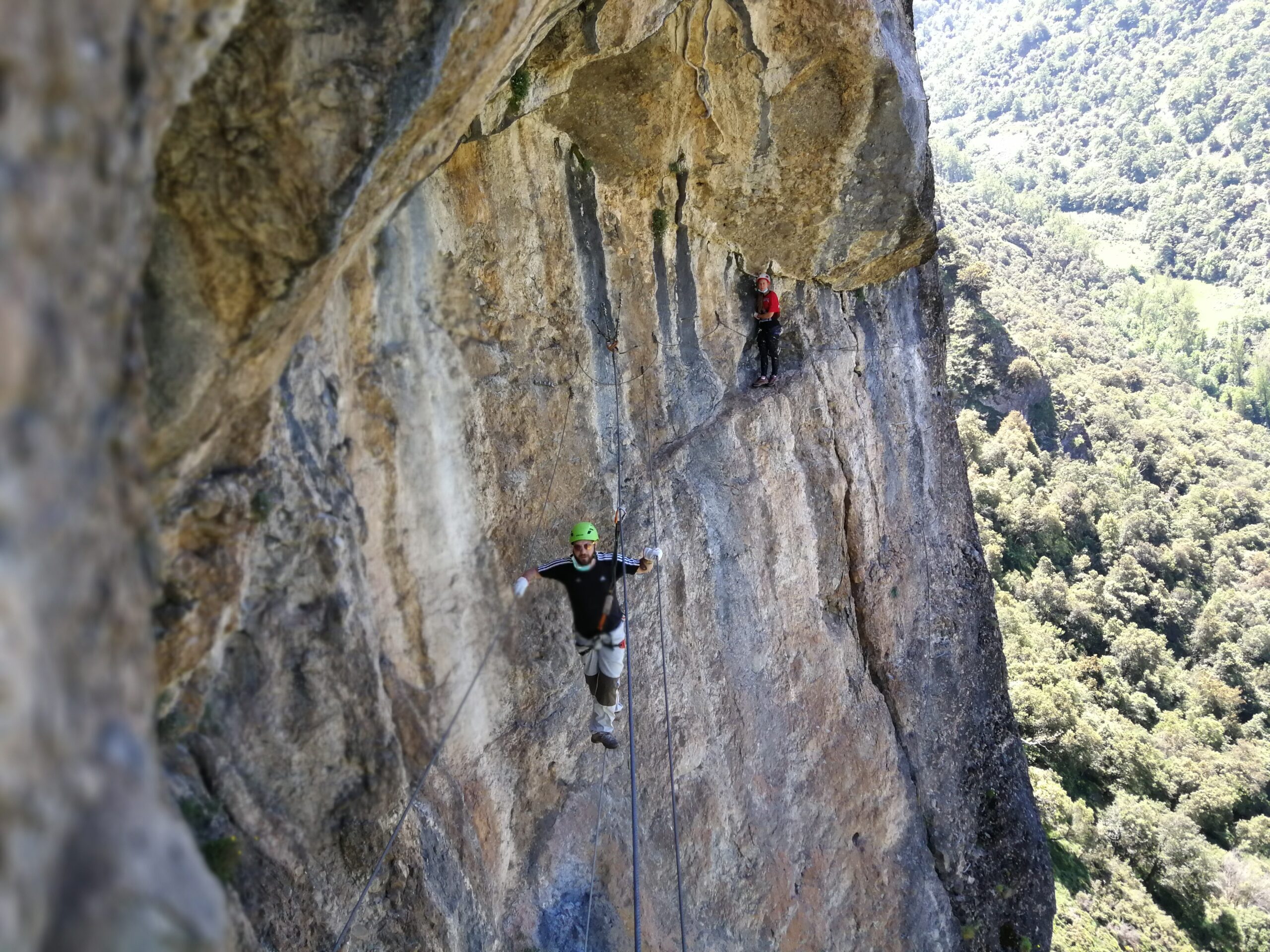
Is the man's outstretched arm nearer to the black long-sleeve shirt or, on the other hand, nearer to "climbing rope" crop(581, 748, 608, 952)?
the black long-sleeve shirt

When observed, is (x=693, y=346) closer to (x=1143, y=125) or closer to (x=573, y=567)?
(x=573, y=567)

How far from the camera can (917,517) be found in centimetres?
1173

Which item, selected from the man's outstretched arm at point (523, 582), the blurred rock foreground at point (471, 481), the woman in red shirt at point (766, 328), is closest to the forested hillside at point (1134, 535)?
the blurred rock foreground at point (471, 481)

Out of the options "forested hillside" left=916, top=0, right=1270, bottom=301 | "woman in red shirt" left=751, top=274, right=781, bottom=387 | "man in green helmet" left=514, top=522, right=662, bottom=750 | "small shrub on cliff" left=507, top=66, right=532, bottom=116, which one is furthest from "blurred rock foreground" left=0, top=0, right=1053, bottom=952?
"forested hillside" left=916, top=0, right=1270, bottom=301

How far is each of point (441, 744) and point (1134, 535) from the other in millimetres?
34186

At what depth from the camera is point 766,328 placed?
31.3 ft

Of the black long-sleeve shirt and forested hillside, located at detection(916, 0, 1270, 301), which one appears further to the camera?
forested hillside, located at detection(916, 0, 1270, 301)

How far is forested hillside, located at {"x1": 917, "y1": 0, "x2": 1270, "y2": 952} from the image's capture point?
67.9ft

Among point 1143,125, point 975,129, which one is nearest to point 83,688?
point 1143,125

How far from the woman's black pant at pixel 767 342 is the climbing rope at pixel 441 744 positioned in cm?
305

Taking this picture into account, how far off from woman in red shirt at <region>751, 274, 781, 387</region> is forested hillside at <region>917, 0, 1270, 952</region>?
12.8 meters

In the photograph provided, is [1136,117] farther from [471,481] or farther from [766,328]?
[471,481]

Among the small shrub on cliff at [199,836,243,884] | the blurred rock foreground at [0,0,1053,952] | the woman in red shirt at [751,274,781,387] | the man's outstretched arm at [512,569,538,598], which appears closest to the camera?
the blurred rock foreground at [0,0,1053,952]

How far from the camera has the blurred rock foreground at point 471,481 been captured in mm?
2078
